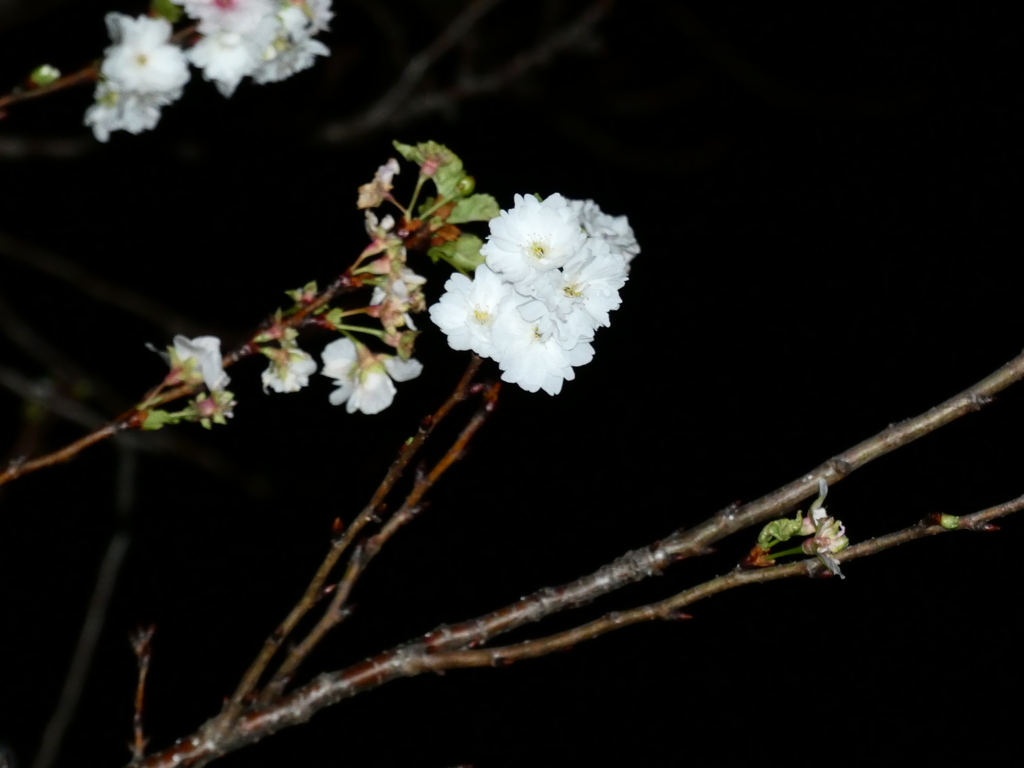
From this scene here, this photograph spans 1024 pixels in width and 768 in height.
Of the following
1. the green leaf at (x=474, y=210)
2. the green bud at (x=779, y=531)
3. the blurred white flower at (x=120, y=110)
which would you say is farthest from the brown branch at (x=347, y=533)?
the blurred white flower at (x=120, y=110)

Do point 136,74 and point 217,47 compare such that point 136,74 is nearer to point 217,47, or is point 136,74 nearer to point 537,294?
point 217,47

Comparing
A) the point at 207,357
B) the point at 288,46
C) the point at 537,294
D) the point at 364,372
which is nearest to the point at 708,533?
the point at 537,294

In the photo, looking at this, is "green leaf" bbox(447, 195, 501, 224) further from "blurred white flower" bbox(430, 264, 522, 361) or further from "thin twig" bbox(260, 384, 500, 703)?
"thin twig" bbox(260, 384, 500, 703)

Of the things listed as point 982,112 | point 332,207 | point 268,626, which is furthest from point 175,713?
point 982,112

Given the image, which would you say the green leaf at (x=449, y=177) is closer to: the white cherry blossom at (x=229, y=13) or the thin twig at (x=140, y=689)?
the white cherry blossom at (x=229, y=13)

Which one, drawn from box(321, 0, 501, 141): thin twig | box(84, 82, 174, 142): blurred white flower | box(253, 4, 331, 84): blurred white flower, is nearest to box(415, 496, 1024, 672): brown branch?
box(253, 4, 331, 84): blurred white flower

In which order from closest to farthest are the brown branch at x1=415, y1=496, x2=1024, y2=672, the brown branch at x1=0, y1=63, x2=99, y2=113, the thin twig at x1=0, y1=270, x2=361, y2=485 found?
the brown branch at x1=415, y1=496, x2=1024, y2=672
the thin twig at x1=0, y1=270, x2=361, y2=485
the brown branch at x1=0, y1=63, x2=99, y2=113
